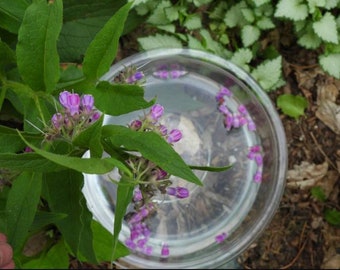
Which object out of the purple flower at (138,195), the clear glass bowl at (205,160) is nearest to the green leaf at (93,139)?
the purple flower at (138,195)

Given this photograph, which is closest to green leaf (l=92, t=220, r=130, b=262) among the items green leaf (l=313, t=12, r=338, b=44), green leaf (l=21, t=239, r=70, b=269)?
green leaf (l=21, t=239, r=70, b=269)

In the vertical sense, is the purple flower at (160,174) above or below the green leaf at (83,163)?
above

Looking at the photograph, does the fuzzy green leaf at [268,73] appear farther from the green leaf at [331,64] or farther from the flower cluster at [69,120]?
the flower cluster at [69,120]

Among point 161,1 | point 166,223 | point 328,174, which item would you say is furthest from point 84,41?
point 328,174

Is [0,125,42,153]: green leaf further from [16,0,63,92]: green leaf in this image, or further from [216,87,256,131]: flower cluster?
[216,87,256,131]: flower cluster

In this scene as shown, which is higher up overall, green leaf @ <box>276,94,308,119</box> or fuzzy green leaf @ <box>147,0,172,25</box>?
fuzzy green leaf @ <box>147,0,172,25</box>

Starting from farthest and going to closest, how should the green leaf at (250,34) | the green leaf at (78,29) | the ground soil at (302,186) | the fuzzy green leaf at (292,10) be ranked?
1. the ground soil at (302,186)
2. the green leaf at (250,34)
3. the fuzzy green leaf at (292,10)
4. the green leaf at (78,29)
